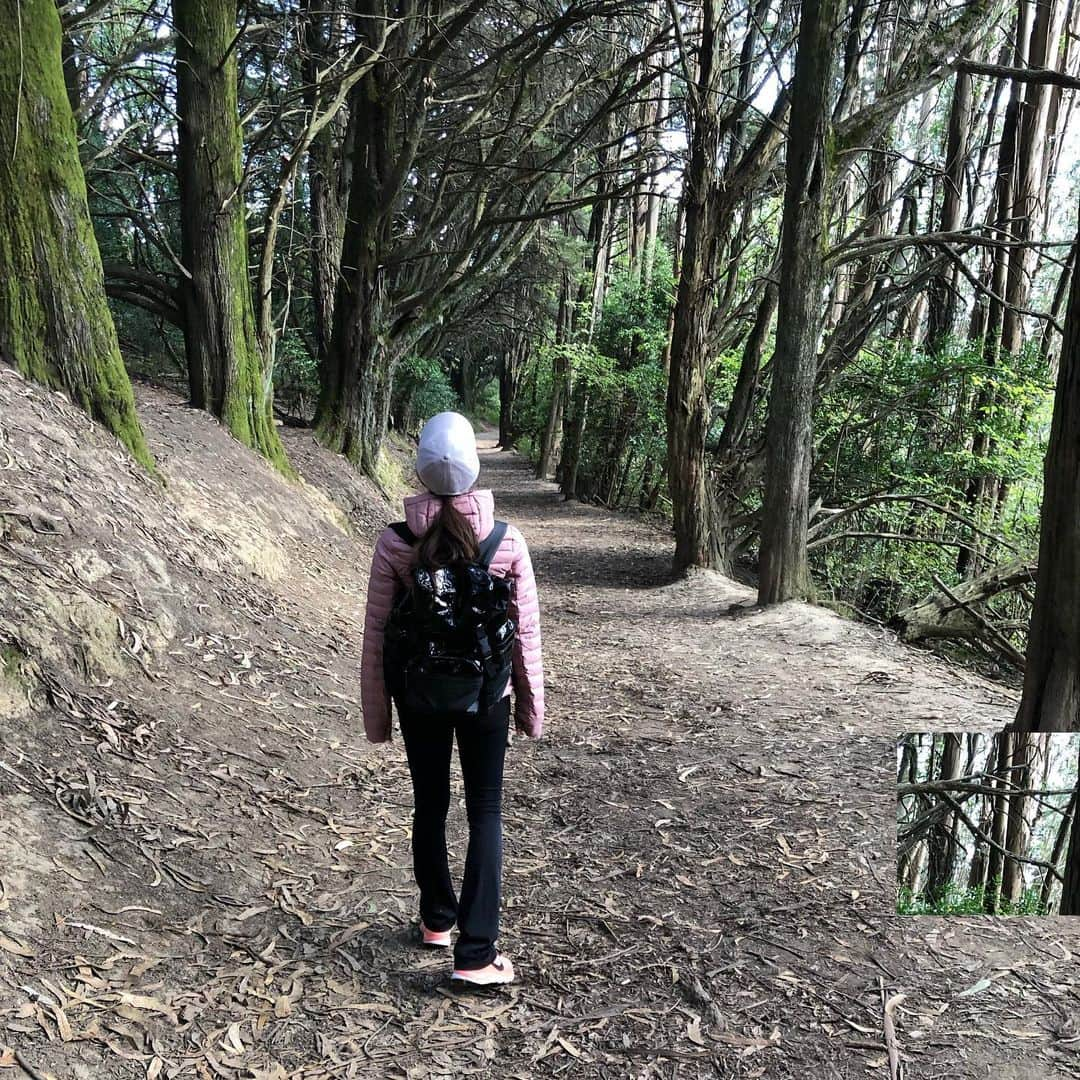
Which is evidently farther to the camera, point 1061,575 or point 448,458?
point 448,458

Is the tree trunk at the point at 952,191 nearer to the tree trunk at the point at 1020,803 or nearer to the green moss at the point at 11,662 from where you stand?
the tree trunk at the point at 1020,803

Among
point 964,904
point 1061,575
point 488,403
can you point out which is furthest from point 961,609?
point 488,403

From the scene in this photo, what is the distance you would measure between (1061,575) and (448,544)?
179cm

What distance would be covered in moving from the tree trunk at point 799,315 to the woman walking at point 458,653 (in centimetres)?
665

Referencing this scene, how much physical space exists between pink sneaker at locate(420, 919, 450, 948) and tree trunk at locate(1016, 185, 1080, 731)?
2.11m

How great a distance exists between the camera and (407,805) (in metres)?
4.39

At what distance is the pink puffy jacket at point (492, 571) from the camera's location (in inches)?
112

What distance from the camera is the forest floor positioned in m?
2.65

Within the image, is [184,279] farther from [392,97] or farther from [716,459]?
[716,459]

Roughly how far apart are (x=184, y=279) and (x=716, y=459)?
7936 millimetres

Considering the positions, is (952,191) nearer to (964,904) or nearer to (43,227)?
(43,227)

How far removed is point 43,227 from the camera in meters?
5.52

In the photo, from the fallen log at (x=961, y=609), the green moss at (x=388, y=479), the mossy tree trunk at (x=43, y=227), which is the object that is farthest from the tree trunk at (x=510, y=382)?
the mossy tree trunk at (x=43, y=227)

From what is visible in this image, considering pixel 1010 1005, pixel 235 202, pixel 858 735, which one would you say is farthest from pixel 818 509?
pixel 1010 1005
